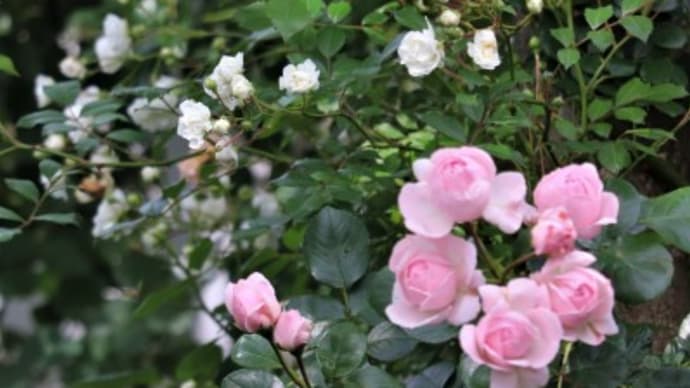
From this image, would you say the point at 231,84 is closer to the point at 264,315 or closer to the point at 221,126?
the point at 221,126

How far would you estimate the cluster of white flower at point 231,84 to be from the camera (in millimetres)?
763

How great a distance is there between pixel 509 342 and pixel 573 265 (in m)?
0.05

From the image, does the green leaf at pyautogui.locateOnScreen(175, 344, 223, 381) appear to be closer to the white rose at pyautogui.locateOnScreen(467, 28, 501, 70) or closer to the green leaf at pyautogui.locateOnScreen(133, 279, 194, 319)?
the green leaf at pyautogui.locateOnScreen(133, 279, 194, 319)

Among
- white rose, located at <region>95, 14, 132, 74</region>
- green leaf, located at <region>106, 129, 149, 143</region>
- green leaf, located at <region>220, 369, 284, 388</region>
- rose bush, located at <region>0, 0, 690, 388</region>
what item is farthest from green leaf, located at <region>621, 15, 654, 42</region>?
white rose, located at <region>95, 14, 132, 74</region>

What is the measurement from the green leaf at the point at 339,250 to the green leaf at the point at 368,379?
0.27 ft

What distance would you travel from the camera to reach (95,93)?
1.12 m

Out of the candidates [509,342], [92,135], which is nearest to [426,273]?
[509,342]

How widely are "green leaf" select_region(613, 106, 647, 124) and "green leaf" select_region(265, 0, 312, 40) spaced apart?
0.22m

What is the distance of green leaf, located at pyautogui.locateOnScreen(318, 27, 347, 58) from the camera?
0.86m

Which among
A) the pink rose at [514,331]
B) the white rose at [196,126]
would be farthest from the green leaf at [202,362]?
the pink rose at [514,331]

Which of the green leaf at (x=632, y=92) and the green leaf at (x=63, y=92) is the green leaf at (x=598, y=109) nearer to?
the green leaf at (x=632, y=92)

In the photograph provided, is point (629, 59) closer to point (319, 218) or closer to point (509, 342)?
point (319, 218)

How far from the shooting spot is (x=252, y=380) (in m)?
0.66

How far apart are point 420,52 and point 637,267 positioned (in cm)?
21
